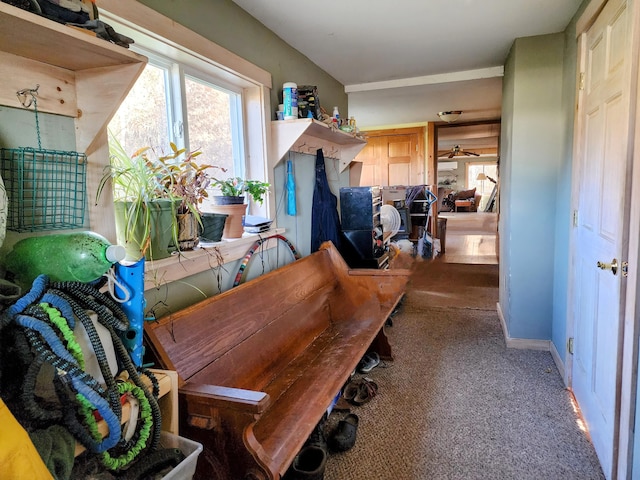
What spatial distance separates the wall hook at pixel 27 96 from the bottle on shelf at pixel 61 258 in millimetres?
374

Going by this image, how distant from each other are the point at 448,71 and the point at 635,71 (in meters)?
2.23

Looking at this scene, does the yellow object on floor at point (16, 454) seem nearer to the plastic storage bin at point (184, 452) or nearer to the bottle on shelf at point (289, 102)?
the plastic storage bin at point (184, 452)

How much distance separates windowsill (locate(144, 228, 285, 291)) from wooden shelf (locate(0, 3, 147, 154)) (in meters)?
0.45

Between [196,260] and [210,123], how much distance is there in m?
0.80

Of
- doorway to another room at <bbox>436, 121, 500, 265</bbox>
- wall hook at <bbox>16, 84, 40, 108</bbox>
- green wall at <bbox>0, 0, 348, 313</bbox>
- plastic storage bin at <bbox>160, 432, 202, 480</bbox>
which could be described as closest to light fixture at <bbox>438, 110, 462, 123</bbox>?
doorway to another room at <bbox>436, 121, 500, 265</bbox>

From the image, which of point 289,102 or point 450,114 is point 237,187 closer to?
point 289,102

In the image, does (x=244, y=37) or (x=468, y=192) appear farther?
(x=468, y=192)

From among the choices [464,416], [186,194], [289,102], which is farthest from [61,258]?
[464,416]

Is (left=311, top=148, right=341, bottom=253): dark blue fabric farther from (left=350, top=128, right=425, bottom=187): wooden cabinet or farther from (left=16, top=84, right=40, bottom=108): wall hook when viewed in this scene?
(left=350, top=128, right=425, bottom=187): wooden cabinet

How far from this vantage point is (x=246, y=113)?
235 cm

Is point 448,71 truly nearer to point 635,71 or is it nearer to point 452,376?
point 635,71

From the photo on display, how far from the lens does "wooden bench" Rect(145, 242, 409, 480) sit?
122 cm

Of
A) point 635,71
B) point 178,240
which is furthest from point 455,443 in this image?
point 635,71

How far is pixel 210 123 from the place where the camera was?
2.12m
